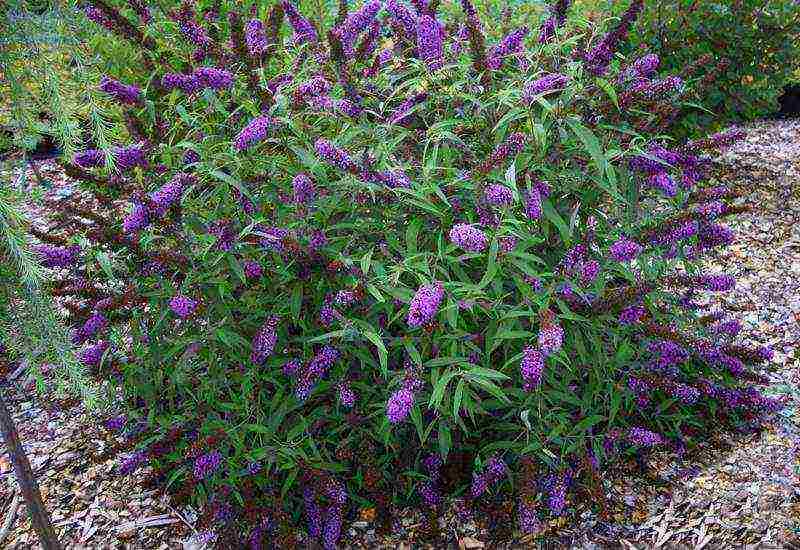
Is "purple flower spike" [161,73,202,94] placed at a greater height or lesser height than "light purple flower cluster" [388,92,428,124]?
greater

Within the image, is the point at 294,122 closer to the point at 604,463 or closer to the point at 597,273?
the point at 597,273

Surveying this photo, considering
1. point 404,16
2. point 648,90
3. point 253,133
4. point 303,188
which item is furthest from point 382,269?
point 648,90

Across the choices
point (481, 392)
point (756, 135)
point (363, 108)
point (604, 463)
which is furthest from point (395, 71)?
point (756, 135)

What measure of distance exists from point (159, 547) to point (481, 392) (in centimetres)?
139

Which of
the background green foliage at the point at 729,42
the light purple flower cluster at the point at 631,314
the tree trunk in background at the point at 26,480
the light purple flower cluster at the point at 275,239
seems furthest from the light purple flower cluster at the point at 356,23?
the background green foliage at the point at 729,42

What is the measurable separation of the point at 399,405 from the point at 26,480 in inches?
48.8

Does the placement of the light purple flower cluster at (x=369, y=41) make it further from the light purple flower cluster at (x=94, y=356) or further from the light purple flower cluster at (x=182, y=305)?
the light purple flower cluster at (x=94, y=356)

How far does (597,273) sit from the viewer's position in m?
2.80

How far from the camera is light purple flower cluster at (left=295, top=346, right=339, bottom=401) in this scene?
267cm

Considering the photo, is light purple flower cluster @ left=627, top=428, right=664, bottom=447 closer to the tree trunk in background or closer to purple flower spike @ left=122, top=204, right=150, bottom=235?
purple flower spike @ left=122, top=204, right=150, bottom=235

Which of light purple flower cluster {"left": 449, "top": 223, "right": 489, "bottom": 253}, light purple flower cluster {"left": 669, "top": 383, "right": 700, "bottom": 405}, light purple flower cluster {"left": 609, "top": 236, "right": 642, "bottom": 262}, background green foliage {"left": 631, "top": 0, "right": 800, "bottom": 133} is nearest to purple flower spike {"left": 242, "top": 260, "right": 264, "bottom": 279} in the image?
light purple flower cluster {"left": 449, "top": 223, "right": 489, "bottom": 253}

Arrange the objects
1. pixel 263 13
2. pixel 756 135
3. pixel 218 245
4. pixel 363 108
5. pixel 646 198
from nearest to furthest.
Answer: pixel 218 245, pixel 363 108, pixel 646 198, pixel 263 13, pixel 756 135

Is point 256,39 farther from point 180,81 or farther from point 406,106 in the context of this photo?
point 406,106

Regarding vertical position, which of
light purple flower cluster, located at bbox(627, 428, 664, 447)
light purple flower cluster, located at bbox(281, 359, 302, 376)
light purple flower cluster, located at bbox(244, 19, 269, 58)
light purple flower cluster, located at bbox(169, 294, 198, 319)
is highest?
light purple flower cluster, located at bbox(244, 19, 269, 58)
